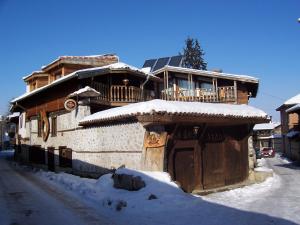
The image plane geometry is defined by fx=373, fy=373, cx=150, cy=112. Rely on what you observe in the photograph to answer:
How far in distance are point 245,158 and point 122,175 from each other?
6.89 meters

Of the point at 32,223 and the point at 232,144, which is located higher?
the point at 232,144

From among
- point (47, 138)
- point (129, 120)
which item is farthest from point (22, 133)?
point (129, 120)

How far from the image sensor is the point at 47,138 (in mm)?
23672

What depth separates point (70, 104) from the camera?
17781mm

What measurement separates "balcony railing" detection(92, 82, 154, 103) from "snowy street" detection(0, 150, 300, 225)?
23.3 feet

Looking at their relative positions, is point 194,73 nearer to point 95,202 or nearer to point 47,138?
point 47,138

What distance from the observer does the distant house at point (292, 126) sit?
1388 inches

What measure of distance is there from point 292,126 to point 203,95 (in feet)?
70.8

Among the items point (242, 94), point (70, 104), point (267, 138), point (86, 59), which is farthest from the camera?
point (267, 138)

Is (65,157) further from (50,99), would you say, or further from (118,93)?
(118,93)

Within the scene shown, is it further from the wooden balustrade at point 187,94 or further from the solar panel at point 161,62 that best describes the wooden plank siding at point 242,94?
the solar panel at point 161,62

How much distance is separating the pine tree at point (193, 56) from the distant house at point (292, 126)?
657 inches

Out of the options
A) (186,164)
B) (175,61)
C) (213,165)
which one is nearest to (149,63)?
(175,61)

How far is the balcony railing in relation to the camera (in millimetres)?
20234
